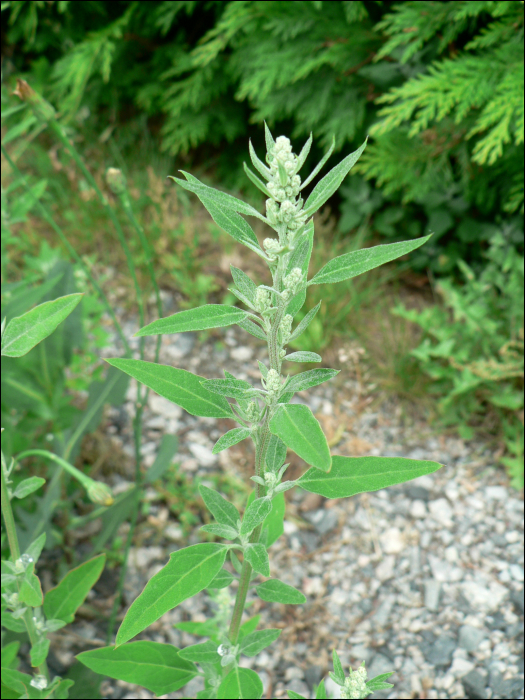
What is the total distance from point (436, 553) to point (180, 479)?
91 centimetres

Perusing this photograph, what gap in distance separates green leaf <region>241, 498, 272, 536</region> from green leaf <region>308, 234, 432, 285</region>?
31 cm

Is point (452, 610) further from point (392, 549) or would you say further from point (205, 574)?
point (205, 574)

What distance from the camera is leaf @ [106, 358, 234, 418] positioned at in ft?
2.41

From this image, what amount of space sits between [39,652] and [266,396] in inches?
25.9

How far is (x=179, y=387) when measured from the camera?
771mm

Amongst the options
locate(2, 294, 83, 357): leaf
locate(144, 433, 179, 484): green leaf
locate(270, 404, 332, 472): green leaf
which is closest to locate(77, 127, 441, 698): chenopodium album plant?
locate(270, 404, 332, 472): green leaf

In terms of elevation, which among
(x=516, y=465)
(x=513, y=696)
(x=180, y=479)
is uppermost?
(x=180, y=479)

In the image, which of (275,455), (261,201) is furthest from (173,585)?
(261,201)

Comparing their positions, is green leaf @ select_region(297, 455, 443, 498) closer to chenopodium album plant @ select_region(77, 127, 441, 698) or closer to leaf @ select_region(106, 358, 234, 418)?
chenopodium album plant @ select_region(77, 127, 441, 698)

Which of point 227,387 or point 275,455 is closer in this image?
point 227,387

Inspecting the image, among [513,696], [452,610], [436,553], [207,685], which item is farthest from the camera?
[436,553]

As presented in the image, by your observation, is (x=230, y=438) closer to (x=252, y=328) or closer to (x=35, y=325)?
(x=252, y=328)

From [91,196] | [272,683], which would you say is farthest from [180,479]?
[91,196]

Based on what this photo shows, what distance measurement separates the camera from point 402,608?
1.77 meters
